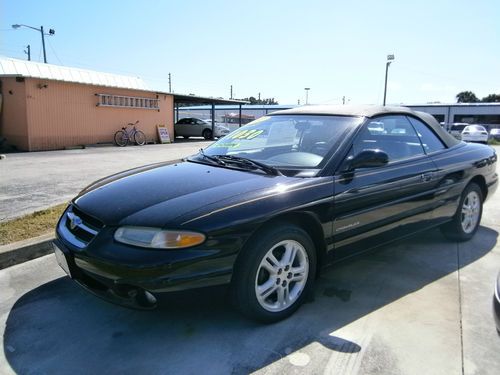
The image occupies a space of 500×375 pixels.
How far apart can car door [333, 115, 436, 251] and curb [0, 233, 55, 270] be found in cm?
293

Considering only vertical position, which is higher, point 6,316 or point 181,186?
point 181,186

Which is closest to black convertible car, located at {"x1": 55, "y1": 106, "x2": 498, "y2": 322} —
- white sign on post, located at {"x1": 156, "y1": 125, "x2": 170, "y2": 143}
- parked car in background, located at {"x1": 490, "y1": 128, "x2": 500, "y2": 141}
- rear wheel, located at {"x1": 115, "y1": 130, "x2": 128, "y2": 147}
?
rear wheel, located at {"x1": 115, "y1": 130, "x2": 128, "y2": 147}

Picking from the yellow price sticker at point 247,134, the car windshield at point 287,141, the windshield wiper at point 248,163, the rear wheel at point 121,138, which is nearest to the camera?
the windshield wiper at point 248,163

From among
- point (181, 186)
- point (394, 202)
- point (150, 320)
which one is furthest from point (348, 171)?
point (150, 320)

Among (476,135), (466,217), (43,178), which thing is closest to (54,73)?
(43,178)

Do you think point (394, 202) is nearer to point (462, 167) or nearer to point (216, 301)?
point (462, 167)

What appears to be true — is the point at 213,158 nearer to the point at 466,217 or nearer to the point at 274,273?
the point at 274,273

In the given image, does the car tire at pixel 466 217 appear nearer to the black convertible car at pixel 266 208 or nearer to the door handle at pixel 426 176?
the black convertible car at pixel 266 208

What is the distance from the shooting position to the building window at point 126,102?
18.1 m

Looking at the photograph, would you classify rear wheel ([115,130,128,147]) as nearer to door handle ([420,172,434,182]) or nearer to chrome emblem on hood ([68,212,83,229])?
chrome emblem on hood ([68,212,83,229])

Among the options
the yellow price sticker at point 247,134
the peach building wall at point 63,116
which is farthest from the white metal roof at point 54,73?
the yellow price sticker at point 247,134

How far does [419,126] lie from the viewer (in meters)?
4.25

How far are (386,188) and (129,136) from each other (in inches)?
685

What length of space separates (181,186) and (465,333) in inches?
85.5
